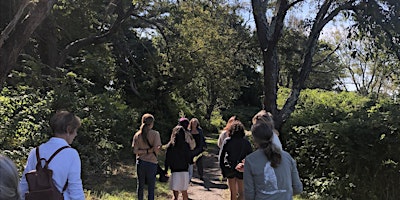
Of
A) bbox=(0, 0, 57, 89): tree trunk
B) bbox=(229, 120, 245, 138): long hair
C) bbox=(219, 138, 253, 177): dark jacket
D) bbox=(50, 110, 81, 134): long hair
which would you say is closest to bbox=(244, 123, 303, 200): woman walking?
bbox=(50, 110, 81, 134): long hair

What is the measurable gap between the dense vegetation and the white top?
468 centimetres

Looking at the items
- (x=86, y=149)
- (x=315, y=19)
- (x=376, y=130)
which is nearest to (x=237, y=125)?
(x=376, y=130)

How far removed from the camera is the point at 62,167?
Result: 373 centimetres

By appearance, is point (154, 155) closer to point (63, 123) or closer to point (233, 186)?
point (233, 186)

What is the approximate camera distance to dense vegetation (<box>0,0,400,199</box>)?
32.0 feet

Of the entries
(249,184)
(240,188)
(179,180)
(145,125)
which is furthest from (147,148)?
(249,184)

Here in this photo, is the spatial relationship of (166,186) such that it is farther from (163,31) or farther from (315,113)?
(163,31)

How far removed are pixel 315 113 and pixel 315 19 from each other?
122 inches

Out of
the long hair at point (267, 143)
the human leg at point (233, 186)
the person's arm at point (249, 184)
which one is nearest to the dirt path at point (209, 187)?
the human leg at point (233, 186)

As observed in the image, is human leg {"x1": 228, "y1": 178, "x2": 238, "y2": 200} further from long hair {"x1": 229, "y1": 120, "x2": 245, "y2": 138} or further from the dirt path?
the dirt path

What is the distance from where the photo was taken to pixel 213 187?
477 inches

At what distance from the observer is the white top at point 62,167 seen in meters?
3.73

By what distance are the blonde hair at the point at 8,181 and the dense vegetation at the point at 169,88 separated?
19.7ft

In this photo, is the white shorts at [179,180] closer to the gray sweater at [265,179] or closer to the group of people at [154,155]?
the group of people at [154,155]
